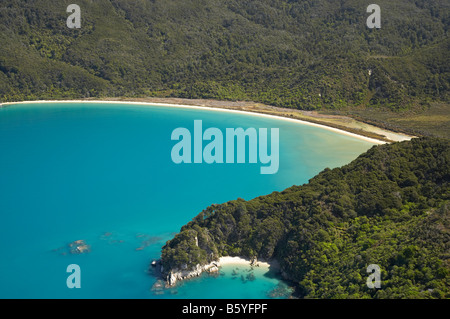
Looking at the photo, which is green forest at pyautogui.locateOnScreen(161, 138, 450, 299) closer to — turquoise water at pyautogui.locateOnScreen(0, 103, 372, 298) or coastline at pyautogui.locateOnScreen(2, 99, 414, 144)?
turquoise water at pyautogui.locateOnScreen(0, 103, 372, 298)

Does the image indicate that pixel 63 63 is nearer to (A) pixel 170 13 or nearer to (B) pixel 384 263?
(A) pixel 170 13

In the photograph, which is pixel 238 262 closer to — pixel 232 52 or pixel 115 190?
pixel 115 190

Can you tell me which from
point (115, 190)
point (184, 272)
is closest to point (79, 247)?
point (184, 272)

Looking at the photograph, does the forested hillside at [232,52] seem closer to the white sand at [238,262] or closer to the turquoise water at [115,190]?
the turquoise water at [115,190]

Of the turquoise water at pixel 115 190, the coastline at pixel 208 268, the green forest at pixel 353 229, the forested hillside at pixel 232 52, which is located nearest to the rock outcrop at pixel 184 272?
the coastline at pixel 208 268

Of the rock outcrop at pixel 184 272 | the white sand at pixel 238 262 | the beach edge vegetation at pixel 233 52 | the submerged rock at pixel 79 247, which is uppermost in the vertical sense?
the beach edge vegetation at pixel 233 52

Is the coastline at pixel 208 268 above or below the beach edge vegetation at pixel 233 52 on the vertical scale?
below
